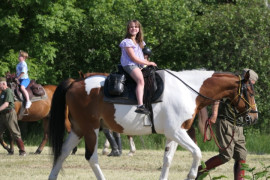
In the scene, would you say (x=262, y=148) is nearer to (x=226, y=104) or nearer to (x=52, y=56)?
(x=52, y=56)

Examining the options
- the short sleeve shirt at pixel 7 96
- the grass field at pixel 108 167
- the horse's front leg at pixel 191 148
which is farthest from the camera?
the short sleeve shirt at pixel 7 96

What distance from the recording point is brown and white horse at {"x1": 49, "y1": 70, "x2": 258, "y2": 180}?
33.0 ft

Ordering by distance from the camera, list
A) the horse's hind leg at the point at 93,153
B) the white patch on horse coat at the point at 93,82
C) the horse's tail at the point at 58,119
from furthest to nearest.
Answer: the horse's tail at the point at 58,119, the white patch on horse coat at the point at 93,82, the horse's hind leg at the point at 93,153

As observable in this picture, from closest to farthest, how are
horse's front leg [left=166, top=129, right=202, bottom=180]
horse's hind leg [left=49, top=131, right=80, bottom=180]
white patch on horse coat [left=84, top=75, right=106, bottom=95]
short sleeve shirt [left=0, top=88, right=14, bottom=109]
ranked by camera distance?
horse's front leg [left=166, top=129, right=202, bottom=180], white patch on horse coat [left=84, top=75, right=106, bottom=95], horse's hind leg [left=49, top=131, right=80, bottom=180], short sleeve shirt [left=0, top=88, right=14, bottom=109]

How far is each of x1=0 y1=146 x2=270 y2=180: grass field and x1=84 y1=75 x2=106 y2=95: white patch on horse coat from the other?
1278 millimetres

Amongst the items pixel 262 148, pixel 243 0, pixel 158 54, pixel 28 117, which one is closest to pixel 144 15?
pixel 158 54

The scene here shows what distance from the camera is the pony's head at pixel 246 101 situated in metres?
10.3

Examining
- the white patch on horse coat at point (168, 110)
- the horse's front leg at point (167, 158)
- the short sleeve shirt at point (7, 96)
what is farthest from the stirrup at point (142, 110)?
the short sleeve shirt at point (7, 96)

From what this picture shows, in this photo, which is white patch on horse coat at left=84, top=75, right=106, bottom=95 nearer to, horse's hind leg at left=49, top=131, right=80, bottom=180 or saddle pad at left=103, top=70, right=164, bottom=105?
saddle pad at left=103, top=70, right=164, bottom=105

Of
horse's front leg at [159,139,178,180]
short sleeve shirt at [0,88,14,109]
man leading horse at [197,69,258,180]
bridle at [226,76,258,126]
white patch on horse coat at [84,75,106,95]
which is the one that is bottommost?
short sleeve shirt at [0,88,14,109]

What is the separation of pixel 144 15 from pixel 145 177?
16.4 meters

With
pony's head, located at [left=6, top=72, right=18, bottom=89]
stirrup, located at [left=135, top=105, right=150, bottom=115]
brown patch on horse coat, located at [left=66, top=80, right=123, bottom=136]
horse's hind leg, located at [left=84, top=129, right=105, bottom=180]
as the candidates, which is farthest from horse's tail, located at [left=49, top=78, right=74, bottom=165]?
pony's head, located at [left=6, top=72, right=18, bottom=89]

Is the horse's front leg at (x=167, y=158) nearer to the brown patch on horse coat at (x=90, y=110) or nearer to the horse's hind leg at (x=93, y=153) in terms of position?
the brown patch on horse coat at (x=90, y=110)

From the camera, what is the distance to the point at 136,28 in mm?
10375
